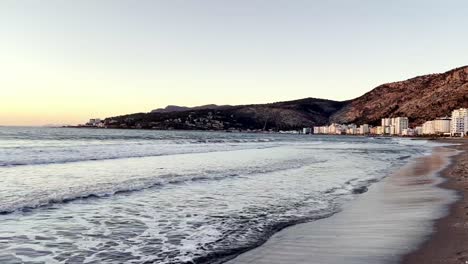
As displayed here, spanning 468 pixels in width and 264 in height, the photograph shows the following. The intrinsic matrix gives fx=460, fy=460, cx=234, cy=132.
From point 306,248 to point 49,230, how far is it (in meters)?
5.12

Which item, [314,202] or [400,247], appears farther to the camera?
[314,202]

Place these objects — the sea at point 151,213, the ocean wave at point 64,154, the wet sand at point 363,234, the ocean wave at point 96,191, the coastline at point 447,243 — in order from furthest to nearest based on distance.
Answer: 1. the ocean wave at point 64,154
2. the ocean wave at point 96,191
3. the sea at point 151,213
4. the wet sand at point 363,234
5. the coastline at point 447,243

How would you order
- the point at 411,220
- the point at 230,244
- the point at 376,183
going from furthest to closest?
the point at 376,183
the point at 411,220
the point at 230,244

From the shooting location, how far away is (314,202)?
1348cm

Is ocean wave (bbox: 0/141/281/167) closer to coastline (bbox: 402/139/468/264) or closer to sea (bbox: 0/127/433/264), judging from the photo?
sea (bbox: 0/127/433/264)

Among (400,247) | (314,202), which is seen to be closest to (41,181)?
(314,202)

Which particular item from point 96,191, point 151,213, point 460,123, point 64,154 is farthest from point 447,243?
point 460,123

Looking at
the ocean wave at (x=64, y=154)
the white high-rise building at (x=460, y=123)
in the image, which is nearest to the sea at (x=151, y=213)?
the ocean wave at (x=64, y=154)

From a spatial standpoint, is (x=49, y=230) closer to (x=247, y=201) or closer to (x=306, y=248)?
(x=306, y=248)

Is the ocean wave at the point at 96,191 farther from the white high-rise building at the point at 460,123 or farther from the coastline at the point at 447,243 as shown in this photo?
the white high-rise building at the point at 460,123

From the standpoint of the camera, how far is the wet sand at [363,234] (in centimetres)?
730

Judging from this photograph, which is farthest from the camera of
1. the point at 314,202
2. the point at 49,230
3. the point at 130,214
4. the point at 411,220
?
the point at 314,202

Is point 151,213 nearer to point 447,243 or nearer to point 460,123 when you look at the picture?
point 447,243

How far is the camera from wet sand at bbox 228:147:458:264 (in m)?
7.30
